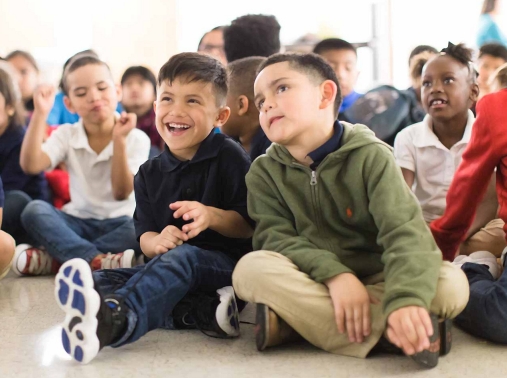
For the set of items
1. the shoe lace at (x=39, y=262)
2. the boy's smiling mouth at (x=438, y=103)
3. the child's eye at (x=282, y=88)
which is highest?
the child's eye at (x=282, y=88)

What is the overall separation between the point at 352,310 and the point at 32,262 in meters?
1.15

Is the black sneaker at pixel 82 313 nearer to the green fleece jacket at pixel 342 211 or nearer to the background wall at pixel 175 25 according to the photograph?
the green fleece jacket at pixel 342 211

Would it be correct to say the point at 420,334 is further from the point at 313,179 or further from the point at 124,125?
the point at 124,125

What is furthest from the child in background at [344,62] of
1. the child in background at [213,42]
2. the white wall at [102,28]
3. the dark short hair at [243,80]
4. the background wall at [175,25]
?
the white wall at [102,28]

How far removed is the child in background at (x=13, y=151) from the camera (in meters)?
2.18

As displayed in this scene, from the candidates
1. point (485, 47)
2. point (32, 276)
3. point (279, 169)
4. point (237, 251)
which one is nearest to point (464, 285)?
point (279, 169)

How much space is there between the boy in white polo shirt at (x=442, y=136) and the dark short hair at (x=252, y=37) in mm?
546

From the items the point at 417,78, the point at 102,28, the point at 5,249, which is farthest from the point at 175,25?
the point at 5,249

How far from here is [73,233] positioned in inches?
78.3

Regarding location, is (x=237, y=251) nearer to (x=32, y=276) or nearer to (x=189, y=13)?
(x=32, y=276)

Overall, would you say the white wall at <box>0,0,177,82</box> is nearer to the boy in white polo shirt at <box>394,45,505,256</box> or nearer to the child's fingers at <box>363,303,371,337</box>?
the boy in white polo shirt at <box>394,45,505,256</box>

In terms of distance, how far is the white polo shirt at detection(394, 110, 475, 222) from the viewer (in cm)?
188

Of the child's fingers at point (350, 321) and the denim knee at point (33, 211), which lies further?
the denim knee at point (33, 211)

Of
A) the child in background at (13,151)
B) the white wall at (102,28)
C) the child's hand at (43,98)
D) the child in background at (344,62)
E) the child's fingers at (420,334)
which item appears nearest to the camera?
the child's fingers at (420,334)
